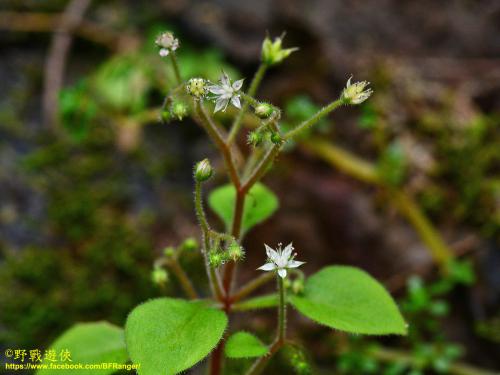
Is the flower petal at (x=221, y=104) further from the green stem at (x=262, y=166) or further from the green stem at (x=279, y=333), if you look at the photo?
the green stem at (x=279, y=333)

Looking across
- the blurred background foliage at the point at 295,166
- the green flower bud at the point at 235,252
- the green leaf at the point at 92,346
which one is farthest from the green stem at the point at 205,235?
the blurred background foliage at the point at 295,166

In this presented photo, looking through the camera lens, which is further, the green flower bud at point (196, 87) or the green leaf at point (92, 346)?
the green leaf at point (92, 346)

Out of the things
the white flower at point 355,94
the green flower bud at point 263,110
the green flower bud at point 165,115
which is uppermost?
the green flower bud at point 165,115

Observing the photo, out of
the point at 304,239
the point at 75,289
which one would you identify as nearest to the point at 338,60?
the point at 304,239

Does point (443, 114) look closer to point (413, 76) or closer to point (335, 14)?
point (413, 76)

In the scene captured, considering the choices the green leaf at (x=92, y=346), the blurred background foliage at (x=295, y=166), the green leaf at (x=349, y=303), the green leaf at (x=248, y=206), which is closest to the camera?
the green leaf at (x=349, y=303)

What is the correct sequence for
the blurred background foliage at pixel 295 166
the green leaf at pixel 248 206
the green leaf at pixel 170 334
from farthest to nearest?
the blurred background foliage at pixel 295 166
the green leaf at pixel 248 206
the green leaf at pixel 170 334
